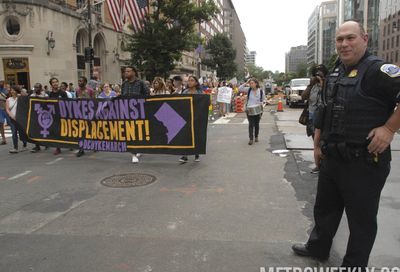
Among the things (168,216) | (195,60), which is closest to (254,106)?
(168,216)

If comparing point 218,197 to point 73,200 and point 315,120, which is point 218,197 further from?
point 315,120

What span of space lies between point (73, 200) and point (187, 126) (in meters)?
2.95

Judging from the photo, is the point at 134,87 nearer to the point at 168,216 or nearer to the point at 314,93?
the point at 314,93

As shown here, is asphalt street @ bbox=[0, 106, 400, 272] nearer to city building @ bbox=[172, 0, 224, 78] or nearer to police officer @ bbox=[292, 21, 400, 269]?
police officer @ bbox=[292, 21, 400, 269]

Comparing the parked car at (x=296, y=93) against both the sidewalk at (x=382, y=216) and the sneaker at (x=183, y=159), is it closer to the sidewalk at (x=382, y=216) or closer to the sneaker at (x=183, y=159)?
the sidewalk at (x=382, y=216)

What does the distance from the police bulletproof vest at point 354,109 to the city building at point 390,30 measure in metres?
87.9

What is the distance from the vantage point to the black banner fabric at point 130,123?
777cm

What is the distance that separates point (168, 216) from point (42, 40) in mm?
24538

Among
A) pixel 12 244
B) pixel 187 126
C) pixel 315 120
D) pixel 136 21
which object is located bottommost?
pixel 12 244

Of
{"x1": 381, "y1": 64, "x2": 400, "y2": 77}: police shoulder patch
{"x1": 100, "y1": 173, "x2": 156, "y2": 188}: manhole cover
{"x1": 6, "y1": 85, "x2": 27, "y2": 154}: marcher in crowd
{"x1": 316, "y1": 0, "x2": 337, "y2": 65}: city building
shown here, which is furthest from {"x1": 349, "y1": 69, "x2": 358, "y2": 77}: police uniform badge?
{"x1": 316, "y1": 0, "x2": 337, "y2": 65}: city building

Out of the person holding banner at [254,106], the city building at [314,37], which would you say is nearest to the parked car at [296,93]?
the person holding banner at [254,106]

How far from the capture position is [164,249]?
3.83 metres

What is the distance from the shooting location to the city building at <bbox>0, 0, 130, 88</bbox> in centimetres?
2478

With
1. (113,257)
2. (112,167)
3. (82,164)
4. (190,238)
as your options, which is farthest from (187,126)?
(113,257)
